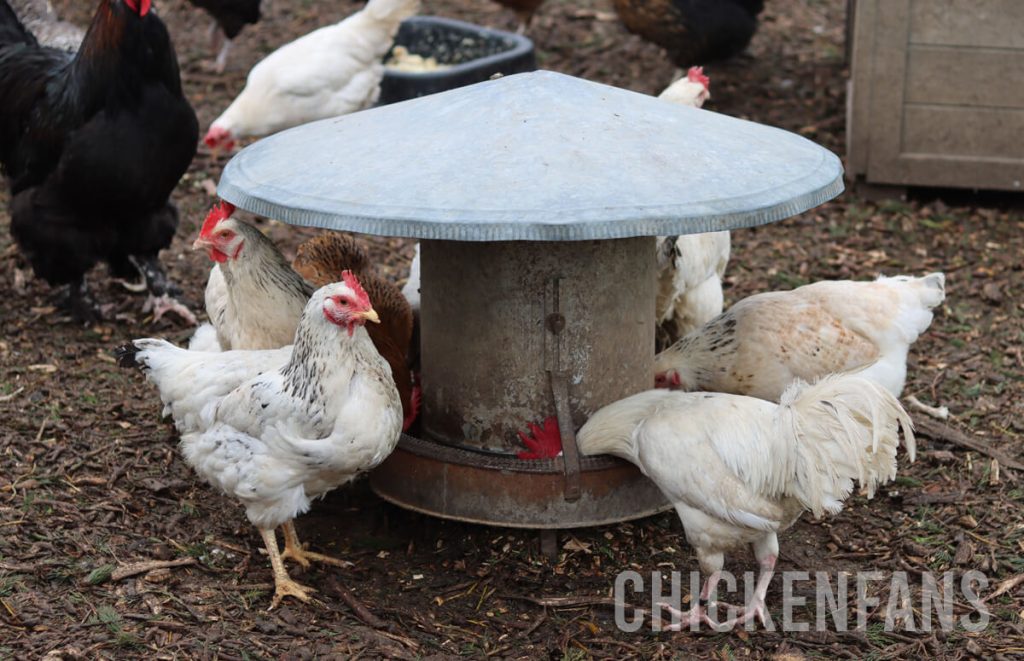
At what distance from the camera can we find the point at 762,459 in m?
3.55

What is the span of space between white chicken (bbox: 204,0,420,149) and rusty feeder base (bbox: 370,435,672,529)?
3.88m

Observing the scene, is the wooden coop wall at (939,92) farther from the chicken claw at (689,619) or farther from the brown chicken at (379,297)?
the chicken claw at (689,619)

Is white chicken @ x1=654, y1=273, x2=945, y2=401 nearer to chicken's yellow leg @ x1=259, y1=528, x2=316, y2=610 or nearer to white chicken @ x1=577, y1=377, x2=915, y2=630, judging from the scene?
white chicken @ x1=577, y1=377, x2=915, y2=630

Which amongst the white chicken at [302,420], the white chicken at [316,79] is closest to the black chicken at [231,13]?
the white chicken at [316,79]

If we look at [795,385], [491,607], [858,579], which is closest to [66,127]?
[491,607]

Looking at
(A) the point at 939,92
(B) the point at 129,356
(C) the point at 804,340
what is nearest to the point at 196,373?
(B) the point at 129,356

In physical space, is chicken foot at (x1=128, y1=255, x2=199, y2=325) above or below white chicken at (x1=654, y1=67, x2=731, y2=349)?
below

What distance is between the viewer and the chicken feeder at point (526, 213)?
3373 millimetres

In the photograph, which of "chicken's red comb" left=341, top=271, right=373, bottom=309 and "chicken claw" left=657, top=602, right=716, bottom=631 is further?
"chicken claw" left=657, top=602, right=716, bottom=631

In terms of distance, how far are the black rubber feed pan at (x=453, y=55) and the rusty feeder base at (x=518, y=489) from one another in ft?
12.2

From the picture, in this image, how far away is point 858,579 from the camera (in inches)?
157

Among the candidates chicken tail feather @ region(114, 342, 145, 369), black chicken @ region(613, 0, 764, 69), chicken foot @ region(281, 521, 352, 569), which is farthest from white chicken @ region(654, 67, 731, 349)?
black chicken @ region(613, 0, 764, 69)

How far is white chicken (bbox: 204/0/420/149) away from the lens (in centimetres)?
727

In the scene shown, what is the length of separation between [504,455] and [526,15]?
591 cm
